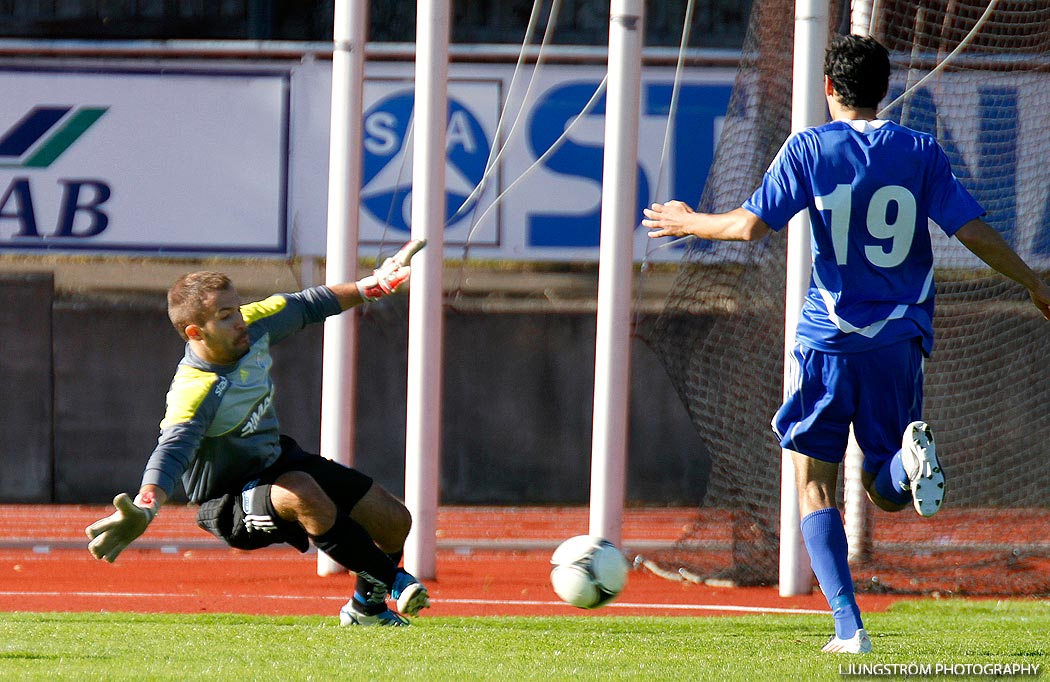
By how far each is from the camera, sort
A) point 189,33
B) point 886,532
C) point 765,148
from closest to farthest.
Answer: point 765,148, point 886,532, point 189,33

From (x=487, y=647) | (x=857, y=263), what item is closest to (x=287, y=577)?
(x=487, y=647)

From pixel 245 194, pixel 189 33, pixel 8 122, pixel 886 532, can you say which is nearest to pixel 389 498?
pixel 886 532

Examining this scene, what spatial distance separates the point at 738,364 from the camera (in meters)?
8.41

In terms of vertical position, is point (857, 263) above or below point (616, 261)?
above

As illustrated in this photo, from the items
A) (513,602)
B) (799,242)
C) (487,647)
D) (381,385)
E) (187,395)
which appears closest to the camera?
(487,647)

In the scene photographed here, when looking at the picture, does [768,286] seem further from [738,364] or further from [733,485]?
[733,485]

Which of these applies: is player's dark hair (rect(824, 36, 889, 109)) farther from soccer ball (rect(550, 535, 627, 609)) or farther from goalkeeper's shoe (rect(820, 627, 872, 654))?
soccer ball (rect(550, 535, 627, 609))

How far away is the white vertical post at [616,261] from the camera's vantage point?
7.48 m

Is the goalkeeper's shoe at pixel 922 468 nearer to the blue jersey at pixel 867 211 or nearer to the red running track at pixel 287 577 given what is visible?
the blue jersey at pixel 867 211

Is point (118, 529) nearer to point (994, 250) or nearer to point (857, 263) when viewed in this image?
point (857, 263)

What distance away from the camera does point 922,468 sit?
458 cm

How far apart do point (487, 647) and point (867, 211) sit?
196cm

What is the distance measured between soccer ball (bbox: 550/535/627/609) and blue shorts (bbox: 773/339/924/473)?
0.86 metres

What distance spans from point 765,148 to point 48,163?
19.7 feet
